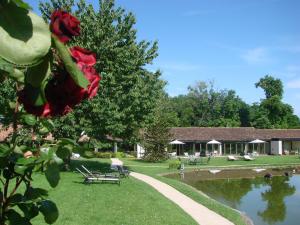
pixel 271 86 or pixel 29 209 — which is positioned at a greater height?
pixel 271 86

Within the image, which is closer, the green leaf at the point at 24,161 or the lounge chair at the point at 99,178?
the green leaf at the point at 24,161

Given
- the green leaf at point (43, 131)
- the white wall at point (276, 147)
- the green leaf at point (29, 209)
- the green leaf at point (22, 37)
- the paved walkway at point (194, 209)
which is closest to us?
the green leaf at point (22, 37)

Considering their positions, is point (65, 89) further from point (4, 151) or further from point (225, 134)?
point (225, 134)

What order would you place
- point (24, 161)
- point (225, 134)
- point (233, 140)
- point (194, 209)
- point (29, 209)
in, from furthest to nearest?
point (225, 134)
point (233, 140)
point (194, 209)
point (29, 209)
point (24, 161)

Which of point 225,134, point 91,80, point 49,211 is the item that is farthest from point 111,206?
point 225,134

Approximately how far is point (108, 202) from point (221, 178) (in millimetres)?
18789

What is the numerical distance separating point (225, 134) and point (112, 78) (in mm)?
39295

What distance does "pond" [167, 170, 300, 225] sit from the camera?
1981 centimetres

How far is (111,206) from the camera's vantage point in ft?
49.0

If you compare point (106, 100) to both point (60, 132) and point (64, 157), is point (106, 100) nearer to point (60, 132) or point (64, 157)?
point (60, 132)

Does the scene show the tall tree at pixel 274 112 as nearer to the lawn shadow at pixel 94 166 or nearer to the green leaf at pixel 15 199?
the lawn shadow at pixel 94 166

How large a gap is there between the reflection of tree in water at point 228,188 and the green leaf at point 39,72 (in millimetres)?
21626

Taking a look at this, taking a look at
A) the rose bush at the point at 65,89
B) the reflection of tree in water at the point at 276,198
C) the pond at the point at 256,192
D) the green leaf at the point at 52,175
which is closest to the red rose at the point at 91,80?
the rose bush at the point at 65,89

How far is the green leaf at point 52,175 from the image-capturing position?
1.40 meters
